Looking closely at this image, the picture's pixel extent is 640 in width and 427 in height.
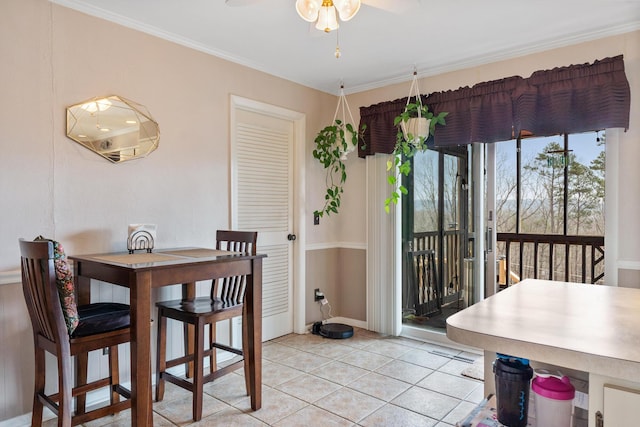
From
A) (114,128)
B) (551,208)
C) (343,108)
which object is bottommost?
(551,208)

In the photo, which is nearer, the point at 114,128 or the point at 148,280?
the point at 148,280

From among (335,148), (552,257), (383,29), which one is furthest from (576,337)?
(552,257)

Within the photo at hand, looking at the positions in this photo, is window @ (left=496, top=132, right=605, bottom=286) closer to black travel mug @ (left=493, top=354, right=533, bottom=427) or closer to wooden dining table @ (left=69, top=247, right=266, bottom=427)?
wooden dining table @ (left=69, top=247, right=266, bottom=427)

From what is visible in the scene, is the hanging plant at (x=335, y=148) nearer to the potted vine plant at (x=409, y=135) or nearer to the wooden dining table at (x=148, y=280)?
the potted vine plant at (x=409, y=135)

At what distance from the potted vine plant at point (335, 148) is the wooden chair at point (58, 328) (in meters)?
2.20

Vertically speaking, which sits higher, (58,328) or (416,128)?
(416,128)

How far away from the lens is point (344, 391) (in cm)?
261

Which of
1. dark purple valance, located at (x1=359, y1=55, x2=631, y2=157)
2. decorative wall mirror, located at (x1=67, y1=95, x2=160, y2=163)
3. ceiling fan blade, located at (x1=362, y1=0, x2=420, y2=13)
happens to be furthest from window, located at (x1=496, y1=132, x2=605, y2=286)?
decorative wall mirror, located at (x1=67, y1=95, x2=160, y2=163)

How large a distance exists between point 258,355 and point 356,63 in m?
2.39

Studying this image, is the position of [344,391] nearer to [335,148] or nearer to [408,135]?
[408,135]

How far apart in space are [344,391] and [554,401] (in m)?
1.74

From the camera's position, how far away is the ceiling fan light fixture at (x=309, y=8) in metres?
1.76

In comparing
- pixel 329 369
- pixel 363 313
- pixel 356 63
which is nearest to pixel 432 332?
pixel 363 313

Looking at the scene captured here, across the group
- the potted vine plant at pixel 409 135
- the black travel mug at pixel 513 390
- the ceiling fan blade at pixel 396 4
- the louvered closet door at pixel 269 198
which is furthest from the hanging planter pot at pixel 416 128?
the black travel mug at pixel 513 390
